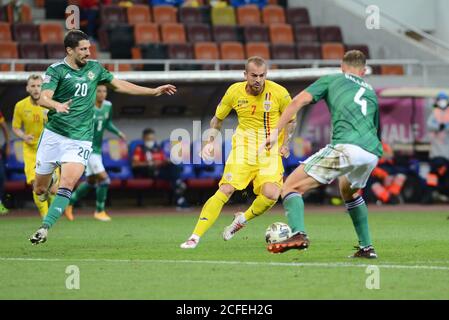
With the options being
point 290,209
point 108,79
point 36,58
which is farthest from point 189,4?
point 290,209

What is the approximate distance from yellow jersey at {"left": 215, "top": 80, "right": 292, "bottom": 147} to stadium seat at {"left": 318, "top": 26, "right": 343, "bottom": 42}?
14896 mm

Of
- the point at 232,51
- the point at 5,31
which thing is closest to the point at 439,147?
the point at 232,51

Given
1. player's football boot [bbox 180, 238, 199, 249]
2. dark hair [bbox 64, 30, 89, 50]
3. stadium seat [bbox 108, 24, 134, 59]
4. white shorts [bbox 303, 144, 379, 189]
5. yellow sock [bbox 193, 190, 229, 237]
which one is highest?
stadium seat [bbox 108, 24, 134, 59]

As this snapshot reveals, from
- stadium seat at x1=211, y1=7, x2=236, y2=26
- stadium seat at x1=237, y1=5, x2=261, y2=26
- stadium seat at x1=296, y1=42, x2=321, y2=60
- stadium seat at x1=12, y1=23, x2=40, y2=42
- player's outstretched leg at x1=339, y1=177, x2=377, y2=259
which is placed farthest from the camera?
stadium seat at x1=237, y1=5, x2=261, y2=26

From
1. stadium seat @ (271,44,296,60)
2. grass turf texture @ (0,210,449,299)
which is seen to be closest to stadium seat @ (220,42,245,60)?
stadium seat @ (271,44,296,60)

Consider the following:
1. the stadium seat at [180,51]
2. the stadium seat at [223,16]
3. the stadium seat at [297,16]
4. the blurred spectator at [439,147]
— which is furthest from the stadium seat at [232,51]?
the blurred spectator at [439,147]

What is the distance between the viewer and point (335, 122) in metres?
11.0

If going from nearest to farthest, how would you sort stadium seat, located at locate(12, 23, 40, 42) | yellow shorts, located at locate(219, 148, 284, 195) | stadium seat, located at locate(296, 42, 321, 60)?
yellow shorts, located at locate(219, 148, 284, 195) → stadium seat, located at locate(12, 23, 40, 42) → stadium seat, located at locate(296, 42, 321, 60)

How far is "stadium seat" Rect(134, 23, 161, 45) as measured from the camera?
84.7 ft

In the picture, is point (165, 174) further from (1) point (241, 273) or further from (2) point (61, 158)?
(1) point (241, 273)

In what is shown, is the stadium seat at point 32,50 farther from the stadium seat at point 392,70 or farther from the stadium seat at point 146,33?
the stadium seat at point 392,70

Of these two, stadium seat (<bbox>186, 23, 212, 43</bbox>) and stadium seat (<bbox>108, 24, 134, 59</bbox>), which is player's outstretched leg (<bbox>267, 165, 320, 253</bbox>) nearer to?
stadium seat (<bbox>108, 24, 134, 59</bbox>)

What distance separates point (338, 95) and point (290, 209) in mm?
1241

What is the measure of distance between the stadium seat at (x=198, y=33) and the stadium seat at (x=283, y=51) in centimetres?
158
